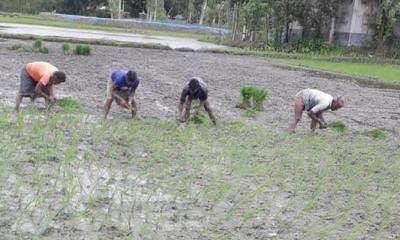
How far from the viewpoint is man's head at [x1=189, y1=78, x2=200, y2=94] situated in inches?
385

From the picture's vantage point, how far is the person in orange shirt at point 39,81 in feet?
30.2

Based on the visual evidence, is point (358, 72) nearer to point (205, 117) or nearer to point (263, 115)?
point (263, 115)

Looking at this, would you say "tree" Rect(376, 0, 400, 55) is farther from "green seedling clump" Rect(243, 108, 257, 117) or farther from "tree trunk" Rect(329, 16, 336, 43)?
"green seedling clump" Rect(243, 108, 257, 117)

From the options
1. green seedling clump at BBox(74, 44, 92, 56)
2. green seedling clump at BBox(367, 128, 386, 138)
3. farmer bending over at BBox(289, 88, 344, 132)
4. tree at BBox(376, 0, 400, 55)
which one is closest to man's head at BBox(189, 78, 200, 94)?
farmer bending over at BBox(289, 88, 344, 132)

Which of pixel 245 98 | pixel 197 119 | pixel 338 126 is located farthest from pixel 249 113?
pixel 197 119

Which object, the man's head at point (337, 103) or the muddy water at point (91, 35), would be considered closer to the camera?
the man's head at point (337, 103)

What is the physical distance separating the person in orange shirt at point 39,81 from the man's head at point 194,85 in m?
2.10

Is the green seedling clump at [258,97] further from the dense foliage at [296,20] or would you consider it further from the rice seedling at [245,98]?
the dense foliage at [296,20]

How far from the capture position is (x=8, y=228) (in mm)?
4539

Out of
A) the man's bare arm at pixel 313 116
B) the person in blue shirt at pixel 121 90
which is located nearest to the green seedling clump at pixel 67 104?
the person in blue shirt at pixel 121 90

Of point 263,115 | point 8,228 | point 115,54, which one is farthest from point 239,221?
point 115,54

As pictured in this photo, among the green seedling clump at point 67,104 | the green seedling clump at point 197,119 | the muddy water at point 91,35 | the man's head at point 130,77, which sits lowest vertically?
the muddy water at point 91,35

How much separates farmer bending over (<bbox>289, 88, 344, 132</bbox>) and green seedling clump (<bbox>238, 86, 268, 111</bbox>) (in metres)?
2.07

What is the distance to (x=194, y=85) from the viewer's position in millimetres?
9812
